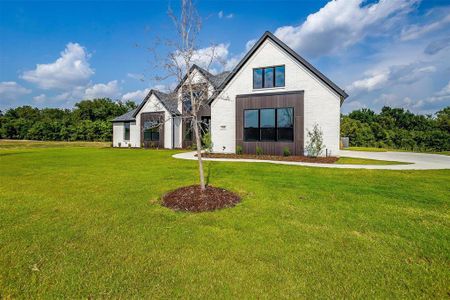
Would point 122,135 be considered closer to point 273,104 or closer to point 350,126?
point 273,104

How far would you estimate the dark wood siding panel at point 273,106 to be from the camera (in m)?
15.5

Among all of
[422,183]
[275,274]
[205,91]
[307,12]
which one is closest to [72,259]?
[275,274]

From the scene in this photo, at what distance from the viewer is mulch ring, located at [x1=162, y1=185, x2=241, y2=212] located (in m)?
5.43

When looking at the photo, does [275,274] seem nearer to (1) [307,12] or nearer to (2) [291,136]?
Result: (2) [291,136]

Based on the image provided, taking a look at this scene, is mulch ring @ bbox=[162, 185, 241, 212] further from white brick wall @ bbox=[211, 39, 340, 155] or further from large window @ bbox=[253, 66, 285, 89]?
large window @ bbox=[253, 66, 285, 89]

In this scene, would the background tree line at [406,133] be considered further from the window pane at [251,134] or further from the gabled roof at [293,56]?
the window pane at [251,134]

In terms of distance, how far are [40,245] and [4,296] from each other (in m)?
1.25

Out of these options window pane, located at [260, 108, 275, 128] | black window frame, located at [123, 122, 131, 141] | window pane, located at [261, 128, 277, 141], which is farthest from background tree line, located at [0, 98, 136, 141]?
window pane, located at [261, 128, 277, 141]

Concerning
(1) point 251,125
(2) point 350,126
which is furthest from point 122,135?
(2) point 350,126

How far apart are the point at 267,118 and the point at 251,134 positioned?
1.70 meters

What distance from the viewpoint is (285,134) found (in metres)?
16.0

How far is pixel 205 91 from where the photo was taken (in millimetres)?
6641

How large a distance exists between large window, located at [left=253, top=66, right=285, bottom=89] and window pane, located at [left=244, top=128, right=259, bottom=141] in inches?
132

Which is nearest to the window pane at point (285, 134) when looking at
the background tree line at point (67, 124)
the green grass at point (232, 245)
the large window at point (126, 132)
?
the green grass at point (232, 245)
